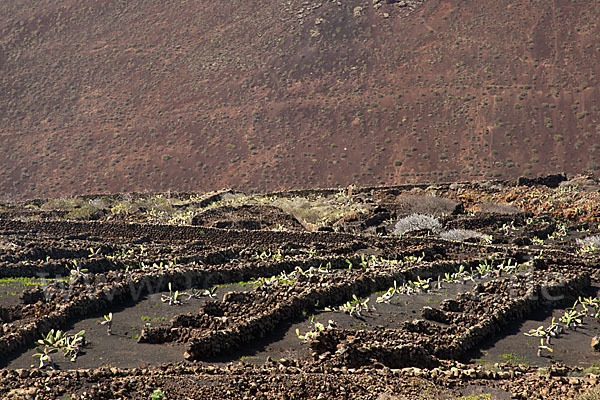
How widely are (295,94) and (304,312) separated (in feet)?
189

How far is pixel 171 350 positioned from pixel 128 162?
5602 centimetres

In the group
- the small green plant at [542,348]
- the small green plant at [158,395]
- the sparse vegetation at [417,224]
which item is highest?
the small green plant at [158,395]

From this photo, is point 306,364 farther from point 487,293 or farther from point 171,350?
point 487,293

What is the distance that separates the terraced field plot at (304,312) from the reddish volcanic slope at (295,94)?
96.5 feet

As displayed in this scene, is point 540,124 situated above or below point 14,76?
below

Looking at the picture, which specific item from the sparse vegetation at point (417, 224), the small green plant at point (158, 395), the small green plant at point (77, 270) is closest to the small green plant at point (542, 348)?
the small green plant at point (158, 395)

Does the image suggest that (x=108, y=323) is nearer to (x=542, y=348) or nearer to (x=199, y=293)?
(x=199, y=293)

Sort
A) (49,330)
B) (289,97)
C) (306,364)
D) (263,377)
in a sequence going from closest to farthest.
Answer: (263,377)
(306,364)
(49,330)
(289,97)

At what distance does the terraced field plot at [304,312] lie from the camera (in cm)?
1188

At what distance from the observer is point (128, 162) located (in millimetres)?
68500

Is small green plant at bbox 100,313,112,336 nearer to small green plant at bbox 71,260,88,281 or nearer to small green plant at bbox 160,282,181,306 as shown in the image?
small green plant at bbox 160,282,181,306

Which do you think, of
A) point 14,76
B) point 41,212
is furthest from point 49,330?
point 14,76

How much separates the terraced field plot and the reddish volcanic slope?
29.4m

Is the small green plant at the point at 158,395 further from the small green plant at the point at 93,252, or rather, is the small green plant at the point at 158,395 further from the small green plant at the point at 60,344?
the small green plant at the point at 93,252
